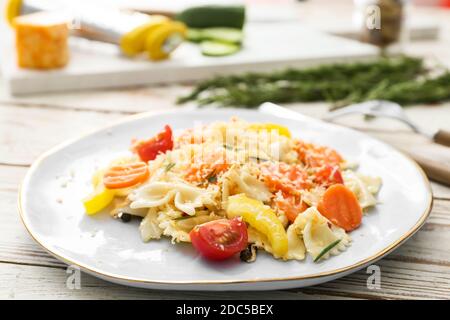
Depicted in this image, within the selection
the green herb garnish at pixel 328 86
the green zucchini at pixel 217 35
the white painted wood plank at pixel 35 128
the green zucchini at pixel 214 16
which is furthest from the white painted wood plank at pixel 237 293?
the green zucchini at pixel 214 16

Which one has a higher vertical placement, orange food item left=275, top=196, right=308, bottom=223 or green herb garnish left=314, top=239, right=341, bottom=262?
orange food item left=275, top=196, right=308, bottom=223

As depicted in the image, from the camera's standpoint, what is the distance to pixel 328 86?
3291mm

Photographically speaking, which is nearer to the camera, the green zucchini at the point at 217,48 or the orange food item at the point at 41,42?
the orange food item at the point at 41,42

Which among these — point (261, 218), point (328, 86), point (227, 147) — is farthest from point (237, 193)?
point (328, 86)

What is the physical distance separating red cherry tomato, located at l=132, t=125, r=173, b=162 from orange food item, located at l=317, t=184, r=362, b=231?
58 centimetres

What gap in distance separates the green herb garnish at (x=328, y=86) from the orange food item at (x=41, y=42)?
744mm

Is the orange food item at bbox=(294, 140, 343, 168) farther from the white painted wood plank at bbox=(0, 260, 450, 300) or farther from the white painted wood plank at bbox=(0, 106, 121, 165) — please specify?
the white painted wood plank at bbox=(0, 106, 121, 165)

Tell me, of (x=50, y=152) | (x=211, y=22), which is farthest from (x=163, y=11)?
(x=50, y=152)

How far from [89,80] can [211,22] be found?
107cm

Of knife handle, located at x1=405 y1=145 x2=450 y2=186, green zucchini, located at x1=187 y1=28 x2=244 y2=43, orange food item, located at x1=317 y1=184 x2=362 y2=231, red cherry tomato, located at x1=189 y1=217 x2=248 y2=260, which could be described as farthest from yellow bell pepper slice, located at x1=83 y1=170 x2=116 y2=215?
green zucchini, located at x1=187 y1=28 x2=244 y2=43

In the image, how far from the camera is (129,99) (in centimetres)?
336

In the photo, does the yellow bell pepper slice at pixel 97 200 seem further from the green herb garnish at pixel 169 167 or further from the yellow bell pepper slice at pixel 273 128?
the yellow bell pepper slice at pixel 273 128

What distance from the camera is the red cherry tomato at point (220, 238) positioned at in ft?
5.67

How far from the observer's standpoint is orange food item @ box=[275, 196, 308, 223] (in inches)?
75.6
